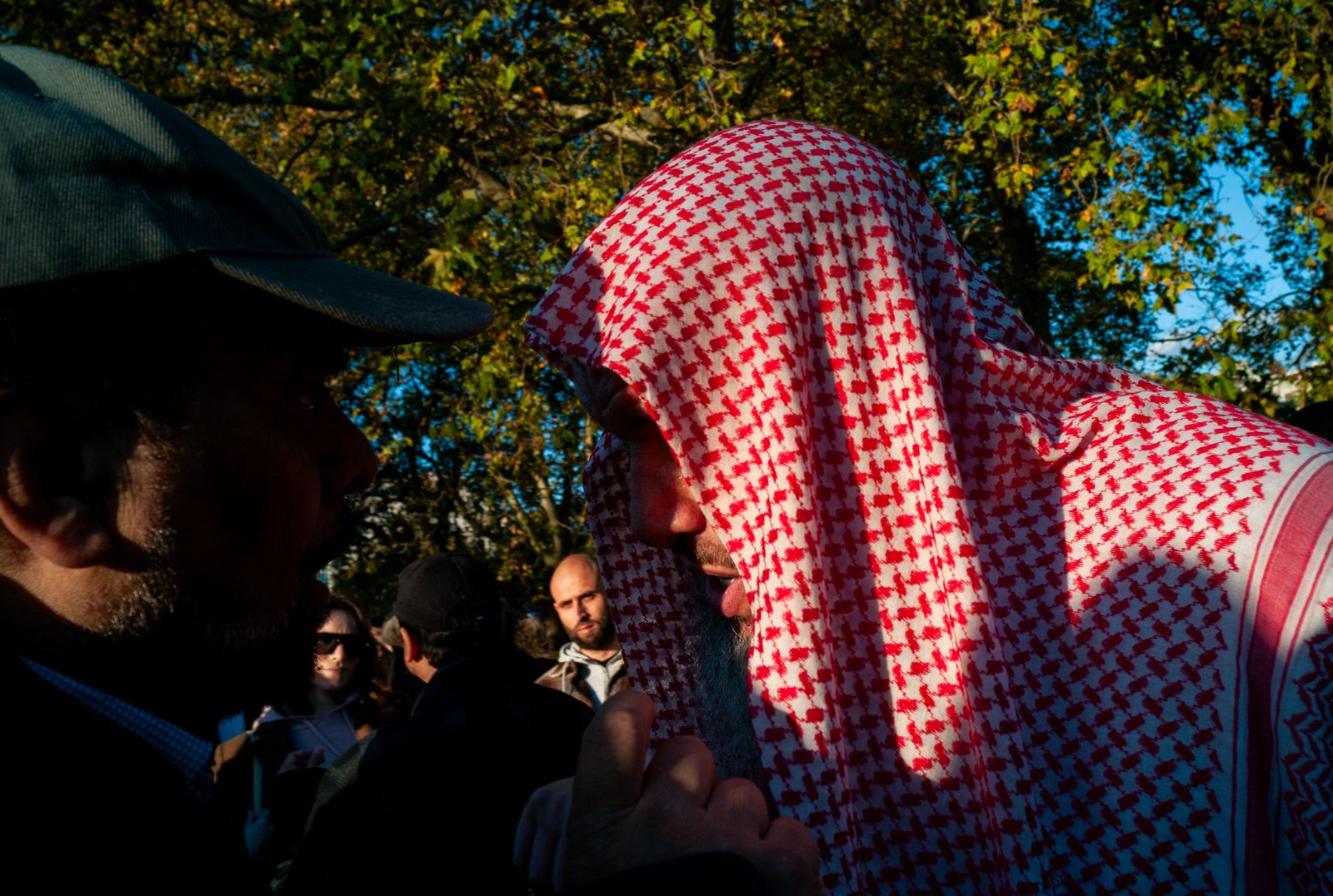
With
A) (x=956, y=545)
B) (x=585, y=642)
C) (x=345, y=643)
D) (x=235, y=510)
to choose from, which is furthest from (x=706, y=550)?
(x=585, y=642)

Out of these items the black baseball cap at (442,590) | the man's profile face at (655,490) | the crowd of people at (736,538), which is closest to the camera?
the crowd of people at (736,538)

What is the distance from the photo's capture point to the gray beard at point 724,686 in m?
2.19

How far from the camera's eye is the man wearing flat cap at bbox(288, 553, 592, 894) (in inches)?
122

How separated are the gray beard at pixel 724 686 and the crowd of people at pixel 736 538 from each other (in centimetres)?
1

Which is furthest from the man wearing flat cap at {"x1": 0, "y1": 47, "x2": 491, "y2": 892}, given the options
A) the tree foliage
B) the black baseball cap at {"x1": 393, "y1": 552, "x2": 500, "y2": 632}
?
the tree foliage

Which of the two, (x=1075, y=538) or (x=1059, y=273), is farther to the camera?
(x=1059, y=273)

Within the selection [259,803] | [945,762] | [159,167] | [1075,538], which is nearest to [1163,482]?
[1075,538]

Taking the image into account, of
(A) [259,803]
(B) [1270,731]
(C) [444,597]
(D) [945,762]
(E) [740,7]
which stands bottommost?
(A) [259,803]

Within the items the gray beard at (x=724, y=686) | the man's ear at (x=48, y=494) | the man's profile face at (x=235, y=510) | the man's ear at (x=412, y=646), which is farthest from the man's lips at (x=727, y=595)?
the man's ear at (x=412, y=646)

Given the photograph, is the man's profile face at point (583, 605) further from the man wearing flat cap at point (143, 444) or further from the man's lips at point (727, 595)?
the man wearing flat cap at point (143, 444)

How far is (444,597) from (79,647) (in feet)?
10.8

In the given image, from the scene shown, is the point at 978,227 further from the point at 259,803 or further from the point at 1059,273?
the point at 259,803

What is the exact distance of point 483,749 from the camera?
3404mm

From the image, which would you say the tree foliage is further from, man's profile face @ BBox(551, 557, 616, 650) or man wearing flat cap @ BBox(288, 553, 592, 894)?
man wearing flat cap @ BBox(288, 553, 592, 894)
